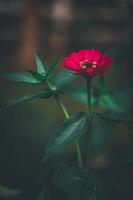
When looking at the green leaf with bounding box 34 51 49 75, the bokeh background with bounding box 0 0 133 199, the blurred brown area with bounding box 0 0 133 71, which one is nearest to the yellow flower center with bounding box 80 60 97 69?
the green leaf with bounding box 34 51 49 75

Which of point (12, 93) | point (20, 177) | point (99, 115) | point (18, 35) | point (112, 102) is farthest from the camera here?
→ point (18, 35)

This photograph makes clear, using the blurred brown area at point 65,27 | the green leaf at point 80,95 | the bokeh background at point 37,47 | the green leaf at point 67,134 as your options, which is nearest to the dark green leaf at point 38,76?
the green leaf at point 67,134

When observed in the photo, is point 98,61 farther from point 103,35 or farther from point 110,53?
point 103,35

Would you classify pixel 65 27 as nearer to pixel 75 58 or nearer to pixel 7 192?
pixel 7 192

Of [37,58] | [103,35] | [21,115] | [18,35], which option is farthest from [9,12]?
[37,58]

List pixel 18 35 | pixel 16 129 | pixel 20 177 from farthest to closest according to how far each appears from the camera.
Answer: pixel 18 35
pixel 16 129
pixel 20 177
